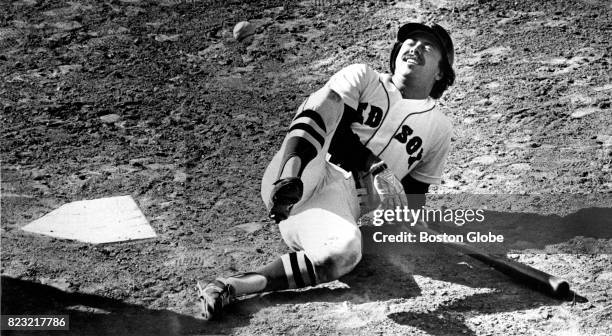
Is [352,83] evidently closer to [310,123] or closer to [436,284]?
[310,123]

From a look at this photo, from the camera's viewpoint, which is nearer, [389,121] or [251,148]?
[389,121]

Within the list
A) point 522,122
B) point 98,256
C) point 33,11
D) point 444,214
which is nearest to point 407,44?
point 444,214

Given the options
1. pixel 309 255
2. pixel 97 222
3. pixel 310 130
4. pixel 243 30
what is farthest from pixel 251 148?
pixel 309 255

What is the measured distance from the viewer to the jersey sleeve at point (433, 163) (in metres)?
6.70

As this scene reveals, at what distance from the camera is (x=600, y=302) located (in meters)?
5.91

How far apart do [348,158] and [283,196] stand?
36.1 inches

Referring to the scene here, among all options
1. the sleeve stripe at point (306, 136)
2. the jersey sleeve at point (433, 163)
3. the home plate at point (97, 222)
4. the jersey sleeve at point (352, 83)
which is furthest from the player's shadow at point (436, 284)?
the home plate at point (97, 222)

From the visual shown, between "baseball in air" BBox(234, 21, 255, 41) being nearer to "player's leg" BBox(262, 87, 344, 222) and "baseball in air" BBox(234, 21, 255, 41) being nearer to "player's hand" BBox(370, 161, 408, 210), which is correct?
"player's leg" BBox(262, 87, 344, 222)

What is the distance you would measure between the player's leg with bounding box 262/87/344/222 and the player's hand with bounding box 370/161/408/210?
338 millimetres

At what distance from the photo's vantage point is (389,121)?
260 inches

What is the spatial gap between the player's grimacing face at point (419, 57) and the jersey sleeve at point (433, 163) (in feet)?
1.19

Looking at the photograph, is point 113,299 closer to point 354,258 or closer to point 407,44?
point 354,258

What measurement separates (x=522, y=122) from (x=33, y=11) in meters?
4.83

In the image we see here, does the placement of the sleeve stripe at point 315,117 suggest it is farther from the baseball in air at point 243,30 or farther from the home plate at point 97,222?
the baseball in air at point 243,30
